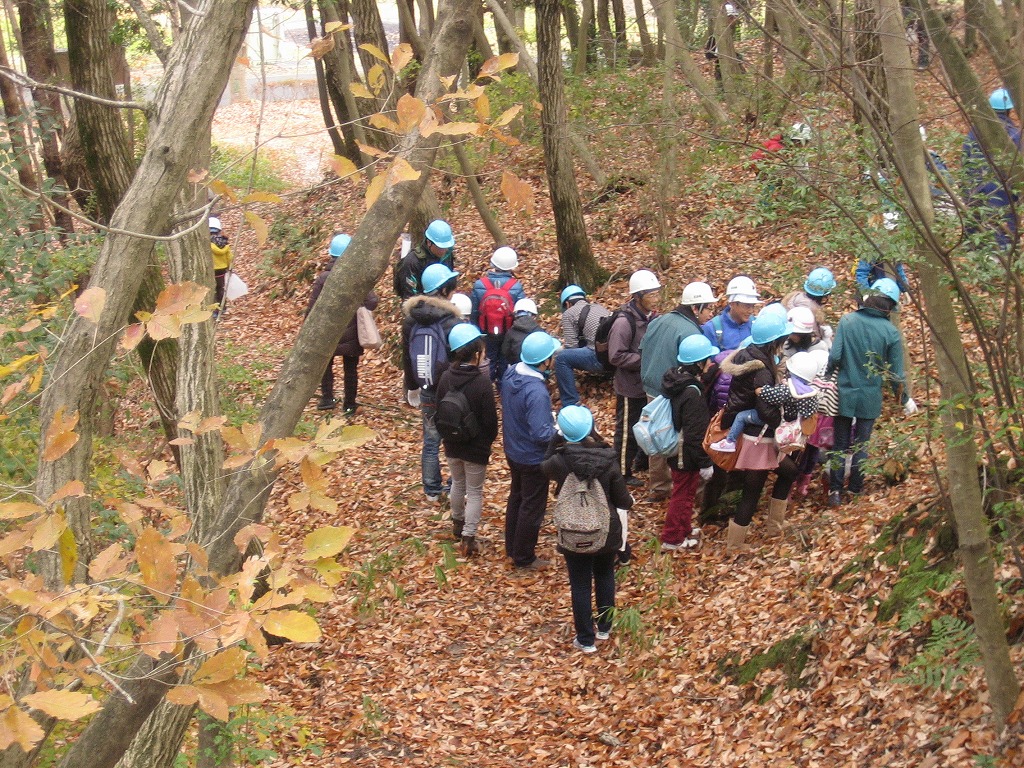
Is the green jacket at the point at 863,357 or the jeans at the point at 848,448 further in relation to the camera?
the jeans at the point at 848,448

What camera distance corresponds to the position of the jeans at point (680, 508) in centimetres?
771

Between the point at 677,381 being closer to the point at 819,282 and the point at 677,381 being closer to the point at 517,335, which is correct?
the point at 819,282

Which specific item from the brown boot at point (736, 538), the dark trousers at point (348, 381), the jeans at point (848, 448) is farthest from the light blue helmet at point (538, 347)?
the dark trousers at point (348, 381)

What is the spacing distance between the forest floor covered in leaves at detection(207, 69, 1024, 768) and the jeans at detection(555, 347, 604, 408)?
3.87 ft

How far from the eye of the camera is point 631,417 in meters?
8.92

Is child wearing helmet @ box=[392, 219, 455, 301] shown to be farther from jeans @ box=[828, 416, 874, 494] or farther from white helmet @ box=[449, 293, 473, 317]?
jeans @ box=[828, 416, 874, 494]

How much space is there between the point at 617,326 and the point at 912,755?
4.61 meters

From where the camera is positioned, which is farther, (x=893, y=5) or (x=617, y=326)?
(x=617, y=326)

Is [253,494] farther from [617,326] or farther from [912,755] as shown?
[617,326]

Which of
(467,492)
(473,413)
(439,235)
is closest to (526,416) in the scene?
(473,413)

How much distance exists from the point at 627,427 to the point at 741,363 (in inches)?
75.4

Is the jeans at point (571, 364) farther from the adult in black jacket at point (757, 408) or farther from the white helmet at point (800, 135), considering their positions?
the white helmet at point (800, 135)

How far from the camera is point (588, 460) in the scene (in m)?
6.55

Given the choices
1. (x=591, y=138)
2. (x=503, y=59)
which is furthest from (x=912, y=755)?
(x=591, y=138)
